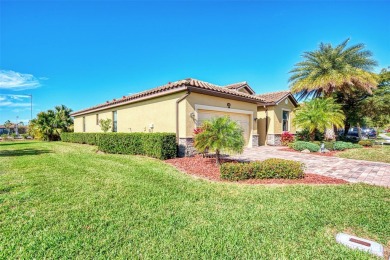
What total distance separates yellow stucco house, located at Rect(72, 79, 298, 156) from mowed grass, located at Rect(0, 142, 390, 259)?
578 centimetres

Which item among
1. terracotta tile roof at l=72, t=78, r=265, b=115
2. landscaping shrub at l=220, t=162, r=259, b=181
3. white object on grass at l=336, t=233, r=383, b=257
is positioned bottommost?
white object on grass at l=336, t=233, r=383, b=257

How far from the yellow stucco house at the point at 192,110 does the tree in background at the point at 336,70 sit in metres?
2.40

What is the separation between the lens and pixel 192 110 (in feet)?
37.5

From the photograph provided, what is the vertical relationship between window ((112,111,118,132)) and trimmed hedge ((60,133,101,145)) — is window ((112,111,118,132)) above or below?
above

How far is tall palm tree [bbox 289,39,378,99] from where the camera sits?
16.7 meters

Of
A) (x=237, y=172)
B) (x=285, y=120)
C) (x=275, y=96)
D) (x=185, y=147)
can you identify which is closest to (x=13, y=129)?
(x=185, y=147)

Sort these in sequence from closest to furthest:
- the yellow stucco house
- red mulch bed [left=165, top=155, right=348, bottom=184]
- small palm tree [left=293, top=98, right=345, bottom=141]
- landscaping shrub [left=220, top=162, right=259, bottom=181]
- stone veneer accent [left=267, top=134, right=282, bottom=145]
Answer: red mulch bed [left=165, top=155, right=348, bottom=184] < landscaping shrub [left=220, top=162, right=259, bottom=181] < the yellow stucco house < small palm tree [left=293, top=98, right=345, bottom=141] < stone veneer accent [left=267, top=134, right=282, bottom=145]

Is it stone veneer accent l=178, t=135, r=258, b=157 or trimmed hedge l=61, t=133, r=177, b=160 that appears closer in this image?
trimmed hedge l=61, t=133, r=177, b=160

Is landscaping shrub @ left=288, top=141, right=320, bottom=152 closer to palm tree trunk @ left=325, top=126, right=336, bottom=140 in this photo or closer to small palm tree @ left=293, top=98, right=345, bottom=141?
small palm tree @ left=293, top=98, right=345, bottom=141

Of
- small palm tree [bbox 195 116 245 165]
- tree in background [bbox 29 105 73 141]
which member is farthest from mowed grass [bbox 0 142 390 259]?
tree in background [bbox 29 105 73 141]

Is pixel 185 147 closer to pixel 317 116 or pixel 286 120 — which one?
pixel 317 116

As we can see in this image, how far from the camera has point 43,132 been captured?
26.2 m

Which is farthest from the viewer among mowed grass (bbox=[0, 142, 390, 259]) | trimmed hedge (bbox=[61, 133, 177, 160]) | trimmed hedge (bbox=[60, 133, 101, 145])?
trimmed hedge (bbox=[60, 133, 101, 145])

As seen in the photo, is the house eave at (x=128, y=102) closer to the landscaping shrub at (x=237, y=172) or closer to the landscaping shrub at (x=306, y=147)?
the landscaping shrub at (x=237, y=172)
